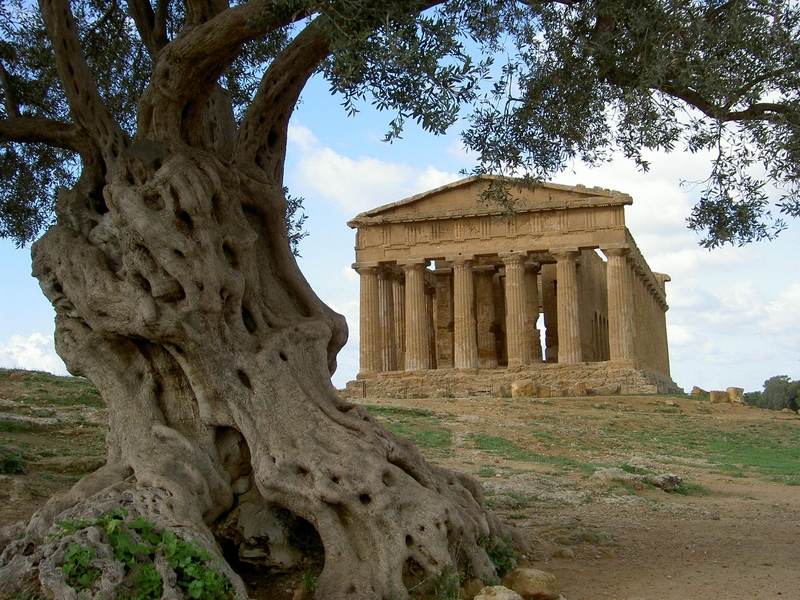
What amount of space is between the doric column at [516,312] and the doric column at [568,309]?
1.35m

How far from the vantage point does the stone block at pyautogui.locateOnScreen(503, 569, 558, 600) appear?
5.74m

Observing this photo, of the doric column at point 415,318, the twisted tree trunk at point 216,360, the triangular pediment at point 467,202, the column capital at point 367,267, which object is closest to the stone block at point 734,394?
the triangular pediment at point 467,202

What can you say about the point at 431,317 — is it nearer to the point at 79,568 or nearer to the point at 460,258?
the point at 460,258

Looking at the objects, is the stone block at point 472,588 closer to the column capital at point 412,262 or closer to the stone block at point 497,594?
the stone block at point 497,594

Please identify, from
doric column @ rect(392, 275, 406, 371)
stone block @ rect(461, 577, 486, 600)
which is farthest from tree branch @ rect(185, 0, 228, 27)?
doric column @ rect(392, 275, 406, 371)

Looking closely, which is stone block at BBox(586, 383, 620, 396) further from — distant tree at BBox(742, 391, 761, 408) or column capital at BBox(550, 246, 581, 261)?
distant tree at BBox(742, 391, 761, 408)

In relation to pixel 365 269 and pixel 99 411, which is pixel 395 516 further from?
pixel 365 269

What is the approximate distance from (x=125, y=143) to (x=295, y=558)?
3.71 meters

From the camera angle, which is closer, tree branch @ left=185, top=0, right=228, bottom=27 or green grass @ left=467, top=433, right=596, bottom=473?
tree branch @ left=185, top=0, right=228, bottom=27

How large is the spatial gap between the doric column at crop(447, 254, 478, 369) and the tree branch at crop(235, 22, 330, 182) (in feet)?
88.7

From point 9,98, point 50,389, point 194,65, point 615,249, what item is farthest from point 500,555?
point 615,249

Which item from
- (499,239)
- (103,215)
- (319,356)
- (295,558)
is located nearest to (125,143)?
(103,215)

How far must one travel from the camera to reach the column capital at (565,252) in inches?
1329

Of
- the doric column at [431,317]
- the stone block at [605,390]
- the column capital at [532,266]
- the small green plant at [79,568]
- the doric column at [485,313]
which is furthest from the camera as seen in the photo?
the doric column at [431,317]
